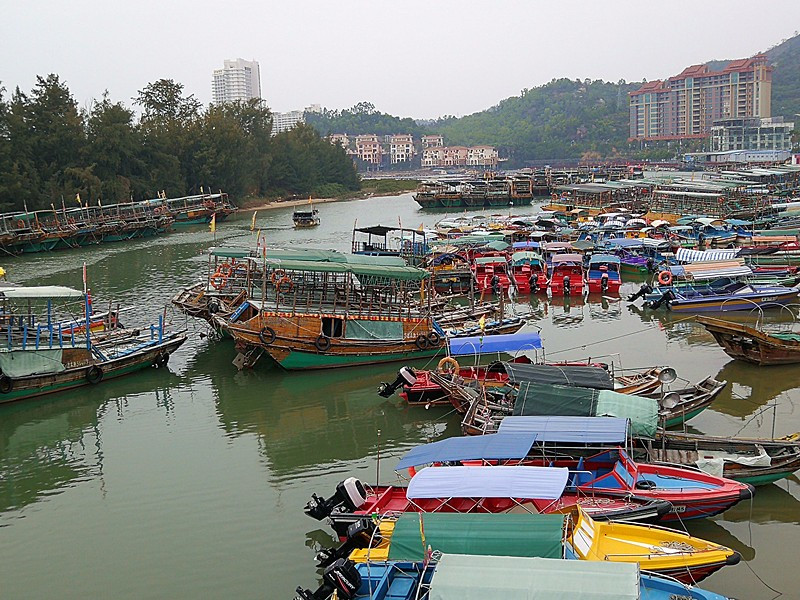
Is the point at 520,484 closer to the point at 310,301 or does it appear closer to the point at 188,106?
the point at 310,301

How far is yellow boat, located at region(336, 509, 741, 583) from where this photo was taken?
27.9 feet

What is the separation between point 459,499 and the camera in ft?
33.0

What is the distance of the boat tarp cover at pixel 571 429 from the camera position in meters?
11.2

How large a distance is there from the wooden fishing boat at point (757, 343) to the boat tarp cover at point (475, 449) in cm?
852

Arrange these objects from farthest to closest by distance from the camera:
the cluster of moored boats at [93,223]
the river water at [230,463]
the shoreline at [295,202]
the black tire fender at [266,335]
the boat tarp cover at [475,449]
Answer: the shoreline at [295,202], the cluster of moored boats at [93,223], the black tire fender at [266,335], the boat tarp cover at [475,449], the river water at [230,463]

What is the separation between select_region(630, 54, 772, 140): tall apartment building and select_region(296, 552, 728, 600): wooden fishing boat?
134m

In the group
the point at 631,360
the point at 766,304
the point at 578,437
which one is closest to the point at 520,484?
the point at 578,437

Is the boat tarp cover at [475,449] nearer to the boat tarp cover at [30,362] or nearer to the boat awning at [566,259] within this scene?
the boat tarp cover at [30,362]

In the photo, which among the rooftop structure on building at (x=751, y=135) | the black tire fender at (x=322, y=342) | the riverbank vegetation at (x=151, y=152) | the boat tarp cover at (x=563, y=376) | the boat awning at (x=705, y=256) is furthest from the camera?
the rooftop structure on building at (x=751, y=135)

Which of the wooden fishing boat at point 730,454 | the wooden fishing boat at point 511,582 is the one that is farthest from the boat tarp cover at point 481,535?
the wooden fishing boat at point 730,454

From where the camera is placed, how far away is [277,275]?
2080cm

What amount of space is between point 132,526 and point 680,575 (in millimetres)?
7805

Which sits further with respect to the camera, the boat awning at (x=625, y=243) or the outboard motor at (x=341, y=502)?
the boat awning at (x=625, y=243)

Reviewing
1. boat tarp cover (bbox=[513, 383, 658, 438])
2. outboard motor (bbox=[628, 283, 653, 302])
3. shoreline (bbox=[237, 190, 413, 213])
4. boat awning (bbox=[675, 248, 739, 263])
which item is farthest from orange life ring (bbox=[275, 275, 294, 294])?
shoreline (bbox=[237, 190, 413, 213])
